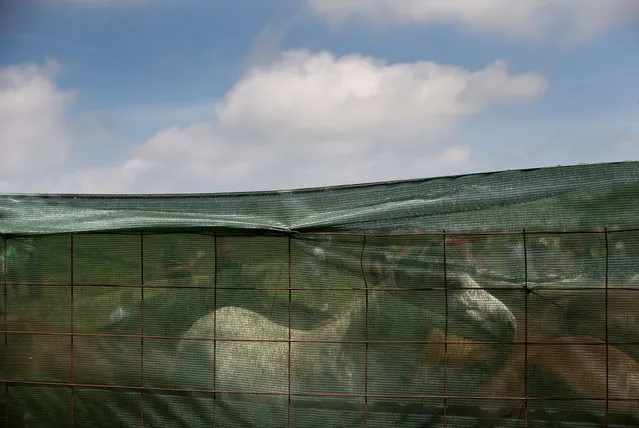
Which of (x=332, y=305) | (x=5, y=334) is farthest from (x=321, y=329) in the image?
(x=5, y=334)

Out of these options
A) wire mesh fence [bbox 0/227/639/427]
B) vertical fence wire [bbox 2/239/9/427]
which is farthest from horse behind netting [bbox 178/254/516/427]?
vertical fence wire [bbox 2/239/9/427]

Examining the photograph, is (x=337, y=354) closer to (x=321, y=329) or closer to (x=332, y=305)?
(x=321, y=329)

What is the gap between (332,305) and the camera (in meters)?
5.38

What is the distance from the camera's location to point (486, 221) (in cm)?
525

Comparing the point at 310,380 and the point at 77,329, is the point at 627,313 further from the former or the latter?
the point at 77,329

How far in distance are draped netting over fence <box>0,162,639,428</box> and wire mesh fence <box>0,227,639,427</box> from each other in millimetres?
13

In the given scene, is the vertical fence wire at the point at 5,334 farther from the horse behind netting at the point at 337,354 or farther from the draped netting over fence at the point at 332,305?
the horse behind netting at the point at 337,354

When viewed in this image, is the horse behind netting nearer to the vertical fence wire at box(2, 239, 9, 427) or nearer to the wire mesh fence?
the wire mesh fence

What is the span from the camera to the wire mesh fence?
5.14 meters

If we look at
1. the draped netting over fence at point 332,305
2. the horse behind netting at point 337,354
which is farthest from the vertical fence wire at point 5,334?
the horse behind netting at point 337,354

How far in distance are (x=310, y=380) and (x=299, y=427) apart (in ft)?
1.16

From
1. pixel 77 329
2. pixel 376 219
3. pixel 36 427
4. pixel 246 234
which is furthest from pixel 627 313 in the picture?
pixel 36 427

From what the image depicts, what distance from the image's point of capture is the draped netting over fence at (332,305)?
5141mm

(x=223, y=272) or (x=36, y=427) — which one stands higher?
(x=223, y=272)
